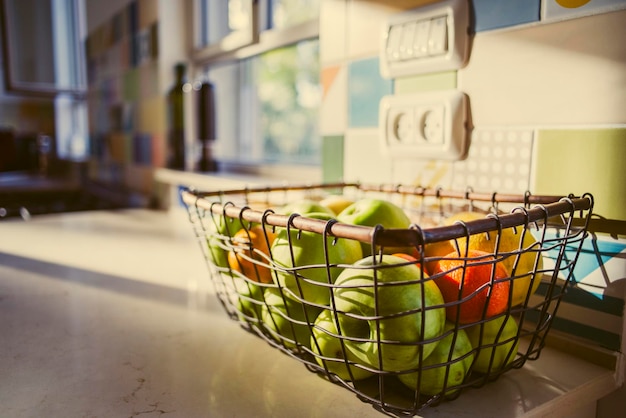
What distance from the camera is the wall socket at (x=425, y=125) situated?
74 cm

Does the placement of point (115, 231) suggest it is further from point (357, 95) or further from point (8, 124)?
point (8, 124)

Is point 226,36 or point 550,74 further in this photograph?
point 226,36

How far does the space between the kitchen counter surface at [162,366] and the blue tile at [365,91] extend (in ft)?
1.39

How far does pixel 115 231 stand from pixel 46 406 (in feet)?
3.12

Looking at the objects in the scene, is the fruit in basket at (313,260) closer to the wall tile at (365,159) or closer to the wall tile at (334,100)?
the wall tile at (365,159)

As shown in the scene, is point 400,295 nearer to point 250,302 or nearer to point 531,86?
point 250,302

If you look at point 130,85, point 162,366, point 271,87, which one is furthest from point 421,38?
point 130,85

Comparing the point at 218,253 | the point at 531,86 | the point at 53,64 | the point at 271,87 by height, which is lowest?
the point at 218,253

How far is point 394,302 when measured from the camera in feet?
1.33

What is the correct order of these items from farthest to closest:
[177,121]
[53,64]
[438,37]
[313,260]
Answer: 1. [53,64]
2. [177,121]
3. [438,37]
4. [313,260]

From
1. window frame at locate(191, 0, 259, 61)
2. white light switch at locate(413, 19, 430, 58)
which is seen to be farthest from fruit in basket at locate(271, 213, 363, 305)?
window frame at locate(191, 0, 259, 61)

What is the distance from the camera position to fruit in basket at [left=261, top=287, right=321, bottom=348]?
52 cm

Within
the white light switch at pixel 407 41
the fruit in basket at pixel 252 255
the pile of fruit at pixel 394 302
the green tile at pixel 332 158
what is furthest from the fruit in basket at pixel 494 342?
the green tile at pixel 332 158

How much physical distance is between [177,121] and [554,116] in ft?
4.67
